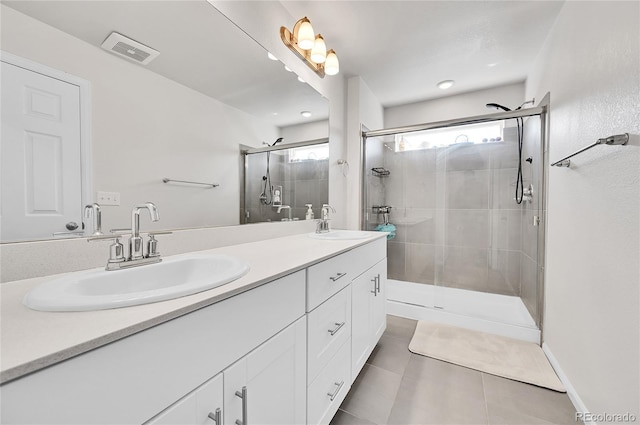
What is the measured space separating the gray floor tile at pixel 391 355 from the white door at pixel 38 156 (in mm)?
1748

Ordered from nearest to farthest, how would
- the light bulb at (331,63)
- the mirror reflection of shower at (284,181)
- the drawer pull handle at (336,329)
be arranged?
the drawer pull handle at (336,329) < the mirror reflection of shower at (284,181) < the light bulb at (331,63)

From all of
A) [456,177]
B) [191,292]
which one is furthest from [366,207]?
[191,292]

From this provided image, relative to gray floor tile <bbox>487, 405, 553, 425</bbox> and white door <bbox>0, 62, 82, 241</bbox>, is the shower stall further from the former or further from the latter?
white door <bbox>0, 62, 82, 241</bbox>

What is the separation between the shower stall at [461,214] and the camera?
2271 millimetres

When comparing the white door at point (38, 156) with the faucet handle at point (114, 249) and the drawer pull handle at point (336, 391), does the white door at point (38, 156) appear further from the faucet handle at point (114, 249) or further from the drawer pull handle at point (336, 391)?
the drawer pull handle at point (336, 391)

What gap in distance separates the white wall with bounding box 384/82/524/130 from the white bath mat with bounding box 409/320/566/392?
2.32m

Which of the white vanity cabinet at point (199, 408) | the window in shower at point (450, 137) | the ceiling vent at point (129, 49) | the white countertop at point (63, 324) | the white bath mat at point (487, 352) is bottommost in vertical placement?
the white bath mat at point (487, 352)

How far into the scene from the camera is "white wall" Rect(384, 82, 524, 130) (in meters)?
2.75

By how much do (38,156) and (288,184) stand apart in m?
1.24

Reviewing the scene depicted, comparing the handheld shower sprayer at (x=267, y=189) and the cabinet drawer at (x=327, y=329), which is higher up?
the handheld shower sprayer at (x=267, y=189)

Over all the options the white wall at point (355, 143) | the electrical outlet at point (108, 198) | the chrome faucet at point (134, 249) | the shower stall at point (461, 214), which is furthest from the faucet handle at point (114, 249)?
the shower stall at point (461, 214)

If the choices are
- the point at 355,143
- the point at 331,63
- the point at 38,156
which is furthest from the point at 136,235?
the point at 355,143

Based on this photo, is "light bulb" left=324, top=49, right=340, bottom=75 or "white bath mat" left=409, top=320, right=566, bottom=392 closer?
"white bath mat" left=409, top=320, right=566, bottom=392

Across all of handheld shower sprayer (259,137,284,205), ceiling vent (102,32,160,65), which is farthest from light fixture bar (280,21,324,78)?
ceiling vent (102,32,160,65)
